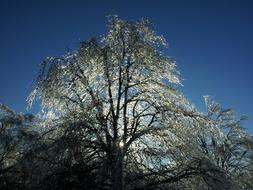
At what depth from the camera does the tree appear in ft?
29.8

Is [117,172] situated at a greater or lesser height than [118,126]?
lesser

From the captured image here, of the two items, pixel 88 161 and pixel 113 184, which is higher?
pixel 88 161

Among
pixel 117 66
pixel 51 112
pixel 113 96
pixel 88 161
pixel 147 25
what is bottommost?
pixel 88 161

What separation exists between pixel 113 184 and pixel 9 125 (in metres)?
12.2

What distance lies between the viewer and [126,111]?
431 inches

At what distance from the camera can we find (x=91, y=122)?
29.3 ft

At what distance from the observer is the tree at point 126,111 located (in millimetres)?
9086

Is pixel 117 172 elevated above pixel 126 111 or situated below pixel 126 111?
below

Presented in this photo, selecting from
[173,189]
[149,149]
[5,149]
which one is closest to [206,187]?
[173,189]

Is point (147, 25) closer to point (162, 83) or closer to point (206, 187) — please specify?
point (162, 83)

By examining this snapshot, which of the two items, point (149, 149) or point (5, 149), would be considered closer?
point (149, 149)

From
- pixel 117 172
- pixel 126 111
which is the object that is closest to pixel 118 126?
pixel 126 111

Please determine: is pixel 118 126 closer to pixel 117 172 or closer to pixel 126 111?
pixel 126 111

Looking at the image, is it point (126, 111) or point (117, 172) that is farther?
point (126, 111)
